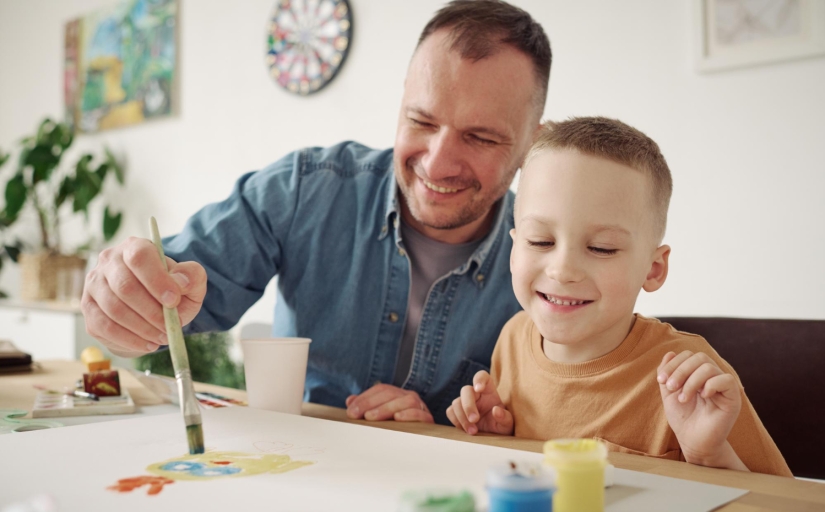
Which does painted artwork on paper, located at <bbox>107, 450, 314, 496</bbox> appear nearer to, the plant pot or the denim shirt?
the denim shirt

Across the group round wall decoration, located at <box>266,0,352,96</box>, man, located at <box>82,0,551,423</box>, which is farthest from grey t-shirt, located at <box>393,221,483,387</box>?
round wall decoration, located at <box>266,0,352,96</box>

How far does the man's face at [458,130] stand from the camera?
130 centimetres

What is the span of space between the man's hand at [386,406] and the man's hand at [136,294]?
0.26 metres

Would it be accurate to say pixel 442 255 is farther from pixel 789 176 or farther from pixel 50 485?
pixel 789 176

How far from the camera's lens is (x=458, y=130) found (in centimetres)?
132

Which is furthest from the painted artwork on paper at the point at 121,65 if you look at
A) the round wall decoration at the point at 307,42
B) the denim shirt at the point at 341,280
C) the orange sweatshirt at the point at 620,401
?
the orange sweatshirt at the point at 620,401

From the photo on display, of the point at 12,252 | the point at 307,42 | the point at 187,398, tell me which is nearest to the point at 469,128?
the point at 187,398

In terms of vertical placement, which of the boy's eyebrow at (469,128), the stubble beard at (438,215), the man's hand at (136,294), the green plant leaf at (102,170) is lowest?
the man's hand at (136,294)

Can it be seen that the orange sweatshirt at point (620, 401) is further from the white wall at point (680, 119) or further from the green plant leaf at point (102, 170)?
the green plant leaf at point (102, 170)

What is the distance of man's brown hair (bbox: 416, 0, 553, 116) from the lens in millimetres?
1305

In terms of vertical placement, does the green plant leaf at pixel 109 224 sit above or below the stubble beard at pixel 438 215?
above

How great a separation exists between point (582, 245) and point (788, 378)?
44cm

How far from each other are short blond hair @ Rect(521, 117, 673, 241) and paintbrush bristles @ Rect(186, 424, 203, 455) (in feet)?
1.87

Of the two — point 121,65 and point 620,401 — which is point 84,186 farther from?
point 620,401
